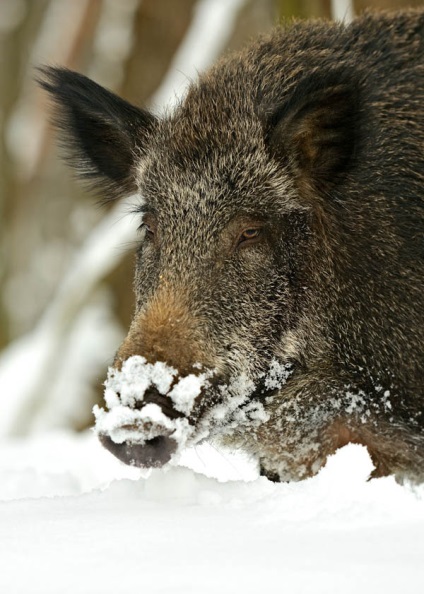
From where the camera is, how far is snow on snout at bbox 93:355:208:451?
3812 millimetres

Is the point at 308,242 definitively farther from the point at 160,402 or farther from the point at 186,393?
the point at 160,402

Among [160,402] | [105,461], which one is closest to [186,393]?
[160,402]

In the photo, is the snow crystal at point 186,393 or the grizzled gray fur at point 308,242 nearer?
the snow crystal at point 186,393

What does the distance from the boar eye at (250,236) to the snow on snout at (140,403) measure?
33.5 inches

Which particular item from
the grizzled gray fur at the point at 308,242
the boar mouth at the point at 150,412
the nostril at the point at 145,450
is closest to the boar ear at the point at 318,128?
the grizzled gray fur at the point at 308,242

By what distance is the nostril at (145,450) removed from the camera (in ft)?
12.7

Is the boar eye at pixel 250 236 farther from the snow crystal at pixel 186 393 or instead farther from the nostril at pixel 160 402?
the nostril at pixel 160 402

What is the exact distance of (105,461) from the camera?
22.8 feet

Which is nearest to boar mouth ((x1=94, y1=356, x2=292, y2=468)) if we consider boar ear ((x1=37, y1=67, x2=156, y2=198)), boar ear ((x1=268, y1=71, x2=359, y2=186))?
boar ear ((x1=268, y1=71, x2=359, y2=186))

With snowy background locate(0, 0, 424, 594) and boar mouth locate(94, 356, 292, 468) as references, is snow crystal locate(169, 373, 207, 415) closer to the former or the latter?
boar mouth locate(94, 356, 292, 468)

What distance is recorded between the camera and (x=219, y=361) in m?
4.39

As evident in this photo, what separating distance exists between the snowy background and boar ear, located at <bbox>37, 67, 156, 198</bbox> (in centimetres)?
29

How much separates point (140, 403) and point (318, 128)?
1.66 m

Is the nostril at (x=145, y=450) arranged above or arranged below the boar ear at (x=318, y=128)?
below
